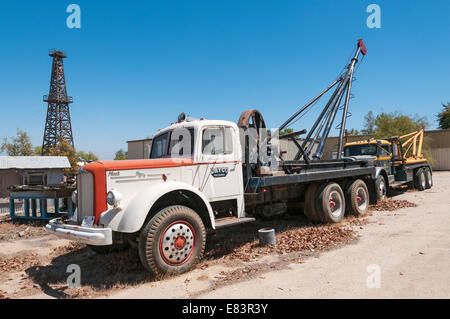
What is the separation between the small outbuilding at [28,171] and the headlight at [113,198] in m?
19.3

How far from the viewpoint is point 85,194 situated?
459 centimetres

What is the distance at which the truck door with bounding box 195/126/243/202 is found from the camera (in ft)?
16.9

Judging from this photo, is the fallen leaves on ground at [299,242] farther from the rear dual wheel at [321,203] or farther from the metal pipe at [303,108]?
the metal pipe at [303,108]

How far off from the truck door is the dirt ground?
85 cm

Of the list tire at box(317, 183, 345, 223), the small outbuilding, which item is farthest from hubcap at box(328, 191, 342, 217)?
the small outbuilding

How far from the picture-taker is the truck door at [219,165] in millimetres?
5160

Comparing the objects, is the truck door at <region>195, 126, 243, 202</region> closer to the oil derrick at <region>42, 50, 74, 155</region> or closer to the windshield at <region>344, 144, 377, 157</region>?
the windshield at <region>344, 144, 377, 157</region>

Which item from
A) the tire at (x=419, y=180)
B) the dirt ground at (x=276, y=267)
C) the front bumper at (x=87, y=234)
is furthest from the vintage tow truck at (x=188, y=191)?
the tire at (x=419, y=180)

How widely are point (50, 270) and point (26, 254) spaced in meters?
1.53

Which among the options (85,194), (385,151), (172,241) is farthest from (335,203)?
(385,151)

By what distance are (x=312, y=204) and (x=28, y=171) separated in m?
21.3

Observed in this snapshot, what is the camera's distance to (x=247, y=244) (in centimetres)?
604

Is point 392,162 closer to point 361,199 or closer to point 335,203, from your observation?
point 361,199
